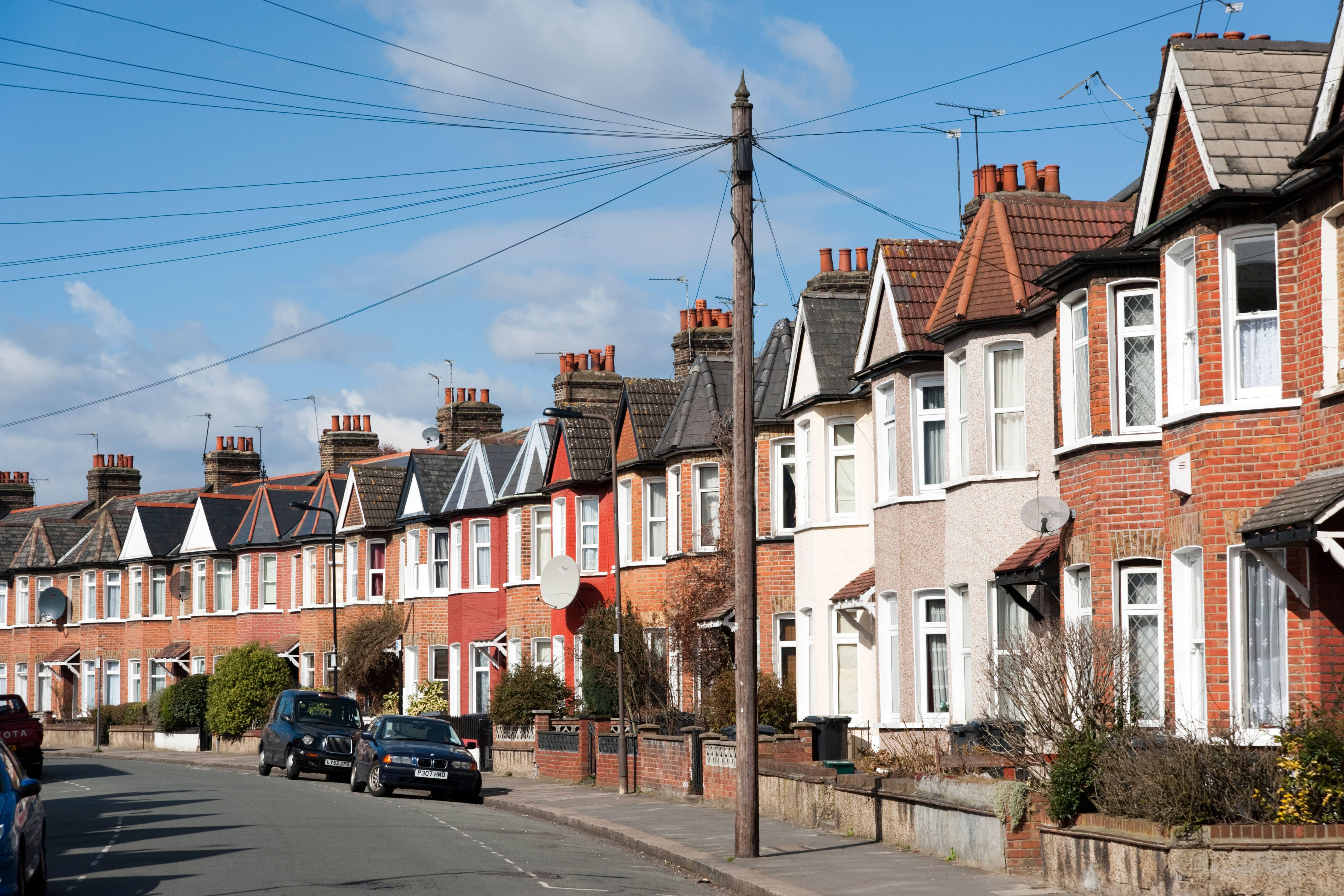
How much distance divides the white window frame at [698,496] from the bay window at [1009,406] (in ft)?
40.7

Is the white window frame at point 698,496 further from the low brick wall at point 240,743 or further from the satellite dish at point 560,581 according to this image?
the low brick wall at point 240,743

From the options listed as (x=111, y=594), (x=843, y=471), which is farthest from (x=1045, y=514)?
(x=111, y=594)

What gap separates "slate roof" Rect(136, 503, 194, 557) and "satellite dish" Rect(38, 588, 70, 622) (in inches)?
234

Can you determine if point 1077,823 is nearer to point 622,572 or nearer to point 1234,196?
point 1234,196

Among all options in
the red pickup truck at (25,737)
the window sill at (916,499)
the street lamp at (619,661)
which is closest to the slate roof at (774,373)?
the street lamp at (619,661)

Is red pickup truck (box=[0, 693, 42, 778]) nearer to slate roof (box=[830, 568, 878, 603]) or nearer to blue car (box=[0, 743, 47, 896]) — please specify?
slate roof (box=[830, 568, 878, 603])

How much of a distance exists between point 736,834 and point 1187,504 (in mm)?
5967

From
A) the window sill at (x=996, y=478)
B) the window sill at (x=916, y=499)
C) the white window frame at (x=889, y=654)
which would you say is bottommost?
the white window frame at (x=889, y=654)

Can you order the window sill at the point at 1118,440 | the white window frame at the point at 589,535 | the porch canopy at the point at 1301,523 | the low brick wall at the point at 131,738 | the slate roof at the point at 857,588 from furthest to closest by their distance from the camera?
the low brick wall at the point at 131,738 → the white window frame at the point at 589,535 → the slate roof at the point at 857,588 → the window sill at the point at 1118,440 → the porch canopy at the point at 1301,523

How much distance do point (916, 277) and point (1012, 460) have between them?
4842 millimetres

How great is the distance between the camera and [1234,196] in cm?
1593

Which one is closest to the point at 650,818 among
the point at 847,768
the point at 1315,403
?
the point at 847,768

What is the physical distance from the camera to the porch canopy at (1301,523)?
1403cm

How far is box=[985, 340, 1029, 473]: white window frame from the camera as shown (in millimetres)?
21781
